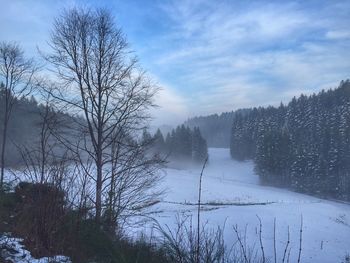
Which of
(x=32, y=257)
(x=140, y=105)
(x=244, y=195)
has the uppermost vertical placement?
(x=140, y=105)

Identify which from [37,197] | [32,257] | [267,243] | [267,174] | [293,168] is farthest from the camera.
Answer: [267,174]

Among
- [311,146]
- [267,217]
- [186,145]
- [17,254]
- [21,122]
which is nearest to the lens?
[17,254]

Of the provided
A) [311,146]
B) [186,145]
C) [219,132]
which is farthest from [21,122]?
[219,132]

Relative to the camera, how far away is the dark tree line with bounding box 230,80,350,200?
7181 centimetres

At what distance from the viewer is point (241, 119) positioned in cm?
12250

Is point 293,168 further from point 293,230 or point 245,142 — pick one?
point 293,230

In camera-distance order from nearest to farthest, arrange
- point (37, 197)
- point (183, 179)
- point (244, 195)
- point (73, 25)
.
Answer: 1. point (37, 197)
2. point (73, 25)
3. point (244, 195)
4. point (183, 179)

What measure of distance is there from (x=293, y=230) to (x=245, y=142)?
8584 centimetres

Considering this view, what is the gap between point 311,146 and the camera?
76.6 metres

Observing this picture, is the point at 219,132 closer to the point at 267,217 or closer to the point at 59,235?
the point at 267,217

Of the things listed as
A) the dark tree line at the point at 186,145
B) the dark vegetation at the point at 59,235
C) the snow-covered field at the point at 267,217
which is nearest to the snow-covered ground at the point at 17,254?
the dark vegetation at the point at 59,235

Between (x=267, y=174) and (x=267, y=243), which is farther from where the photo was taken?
(x=267, y=174)

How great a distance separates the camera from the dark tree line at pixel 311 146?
236 ft

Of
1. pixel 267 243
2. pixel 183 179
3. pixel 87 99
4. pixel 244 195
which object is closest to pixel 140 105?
pixel 87 99
